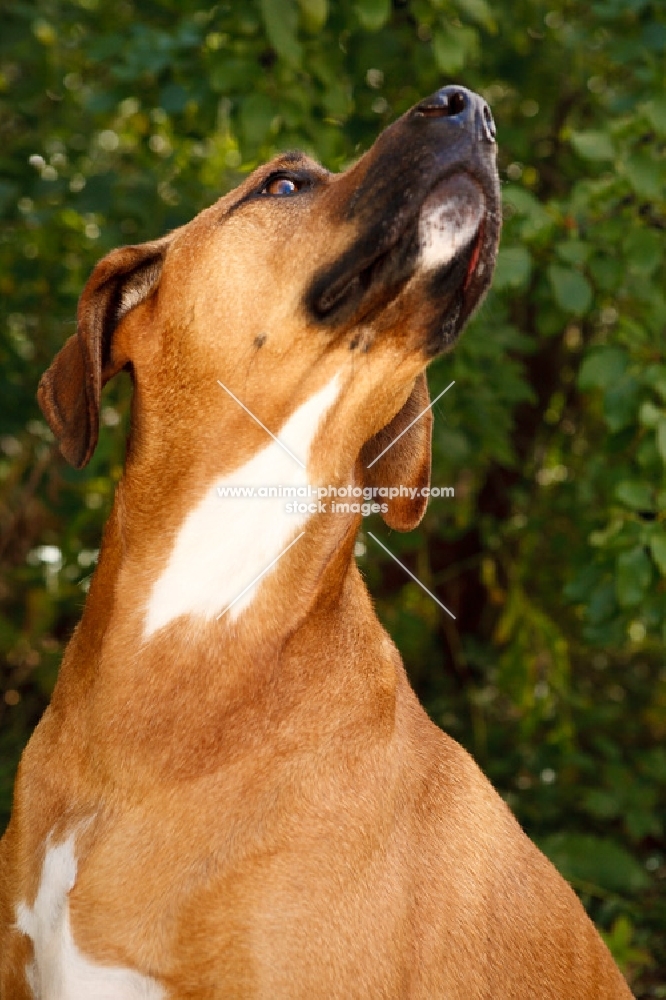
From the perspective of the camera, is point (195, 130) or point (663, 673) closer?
point (195, 130)

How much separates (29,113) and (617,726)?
13.6 ft

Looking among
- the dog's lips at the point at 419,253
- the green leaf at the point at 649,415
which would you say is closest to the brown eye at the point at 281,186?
the dog's lips at the point at 419,253

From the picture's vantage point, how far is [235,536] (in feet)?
7.93

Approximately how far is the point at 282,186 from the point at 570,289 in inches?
45.8

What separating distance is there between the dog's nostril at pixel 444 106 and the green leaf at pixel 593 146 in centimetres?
104

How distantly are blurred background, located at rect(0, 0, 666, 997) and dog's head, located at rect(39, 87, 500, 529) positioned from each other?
2.71ft

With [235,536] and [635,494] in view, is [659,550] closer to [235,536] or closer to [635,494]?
[635,494]

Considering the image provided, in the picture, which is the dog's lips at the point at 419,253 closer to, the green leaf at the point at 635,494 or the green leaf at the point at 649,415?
the green leaf at the point at 649,415

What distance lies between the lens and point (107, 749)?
2.33m

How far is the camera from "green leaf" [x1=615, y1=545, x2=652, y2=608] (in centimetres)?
336

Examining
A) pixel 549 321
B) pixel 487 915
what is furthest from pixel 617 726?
pixel 487 915

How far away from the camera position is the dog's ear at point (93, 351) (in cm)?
250

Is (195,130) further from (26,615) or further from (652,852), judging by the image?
(652,852)

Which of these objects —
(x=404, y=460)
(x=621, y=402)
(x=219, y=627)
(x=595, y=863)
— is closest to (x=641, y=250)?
(x=621, y=402)
